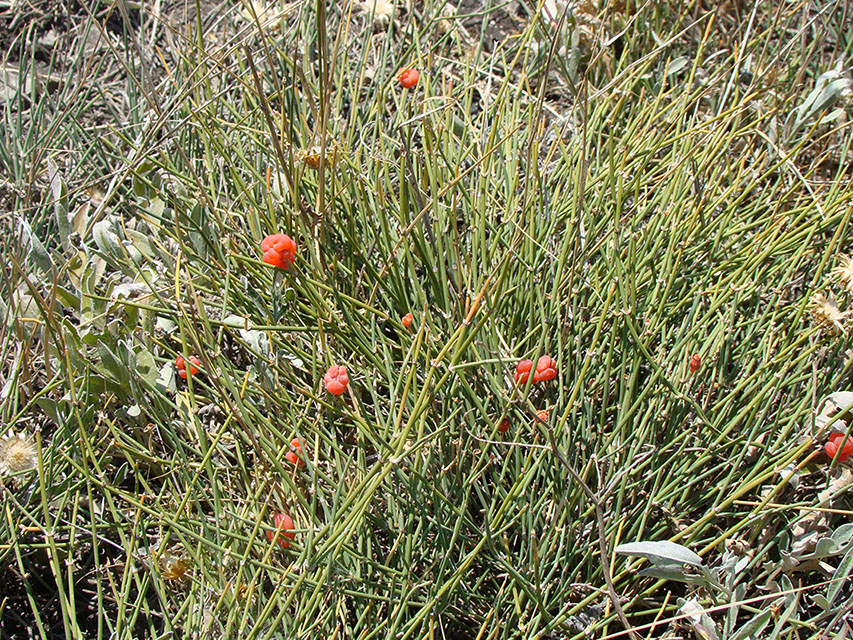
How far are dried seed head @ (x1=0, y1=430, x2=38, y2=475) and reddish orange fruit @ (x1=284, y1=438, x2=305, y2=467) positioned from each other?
40 centimetres

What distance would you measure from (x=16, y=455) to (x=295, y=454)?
1.42 ft

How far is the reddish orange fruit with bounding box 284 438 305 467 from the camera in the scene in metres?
1.08

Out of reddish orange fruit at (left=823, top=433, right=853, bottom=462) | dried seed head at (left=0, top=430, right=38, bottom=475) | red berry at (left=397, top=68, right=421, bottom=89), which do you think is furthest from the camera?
red berry at (left=397, top=68, right=421, bottom=89)

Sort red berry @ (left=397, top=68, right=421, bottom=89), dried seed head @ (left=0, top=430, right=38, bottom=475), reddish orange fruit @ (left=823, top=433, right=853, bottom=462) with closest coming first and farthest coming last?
1. reddish orange fruit @ (left=823, top=433, right=853, bottom=462)
2. dried seed head @ (left=0, top=430, right=38, bottom=475)
3. red berry @ (left=397, top=68, right=421, bottom=89)

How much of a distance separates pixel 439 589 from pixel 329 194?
0.75 meters

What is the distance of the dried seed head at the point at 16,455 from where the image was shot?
1124 mm

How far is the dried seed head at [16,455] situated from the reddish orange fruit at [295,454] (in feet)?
1.30

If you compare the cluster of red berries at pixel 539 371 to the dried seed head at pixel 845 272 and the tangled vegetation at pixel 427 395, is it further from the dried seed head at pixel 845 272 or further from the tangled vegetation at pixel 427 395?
the dried seed head at pixel 845 272

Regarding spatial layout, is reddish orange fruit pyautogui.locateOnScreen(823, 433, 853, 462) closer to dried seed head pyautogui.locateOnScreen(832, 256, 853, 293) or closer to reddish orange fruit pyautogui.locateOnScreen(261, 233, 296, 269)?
dried seed head pyautogui.locateOnScreen(832, 256, 853, 293)

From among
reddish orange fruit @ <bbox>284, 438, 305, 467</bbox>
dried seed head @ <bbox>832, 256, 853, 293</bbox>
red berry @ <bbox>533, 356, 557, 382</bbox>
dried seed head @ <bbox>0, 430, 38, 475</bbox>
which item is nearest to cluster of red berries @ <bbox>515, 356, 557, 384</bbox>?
red berry @ <bbox>533, 356, 557, 382</bbox>

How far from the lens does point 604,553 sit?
2.99 feet

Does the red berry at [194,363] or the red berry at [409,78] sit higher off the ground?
the red berry at [409,78]

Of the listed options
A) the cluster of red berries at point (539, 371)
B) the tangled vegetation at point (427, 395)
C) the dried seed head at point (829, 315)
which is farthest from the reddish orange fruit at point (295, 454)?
the dried seed head at point (829, 315)

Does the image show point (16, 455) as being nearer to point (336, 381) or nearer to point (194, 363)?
point (194, 363)
